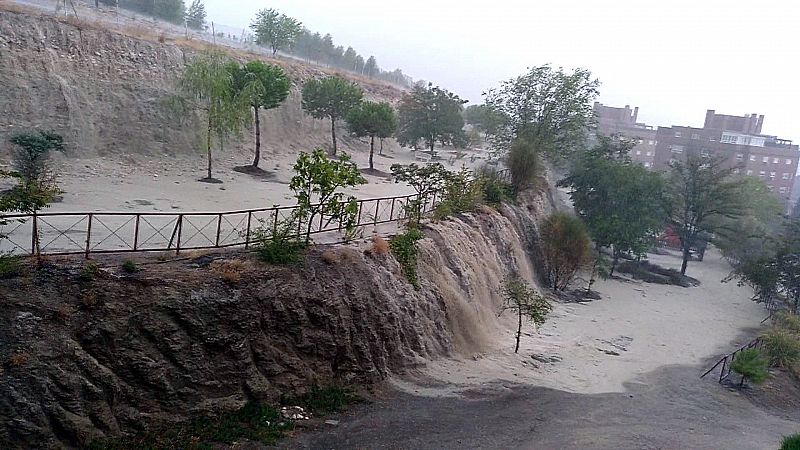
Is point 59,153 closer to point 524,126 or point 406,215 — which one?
point 406,215

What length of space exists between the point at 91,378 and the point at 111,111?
22.9 meters

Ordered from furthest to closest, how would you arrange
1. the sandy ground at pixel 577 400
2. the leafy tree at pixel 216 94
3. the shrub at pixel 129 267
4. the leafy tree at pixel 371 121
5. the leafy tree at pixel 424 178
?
the leafy tree at pixel 371 121, the leafy tree at pixel 216 94, the leafy tree at pixel 424 178, the sandy ground at pixel 577 400, the shrub at pixel 129 267

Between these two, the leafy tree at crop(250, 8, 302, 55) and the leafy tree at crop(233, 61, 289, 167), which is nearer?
the leafy tree at crop(233, 61, 289, 167)

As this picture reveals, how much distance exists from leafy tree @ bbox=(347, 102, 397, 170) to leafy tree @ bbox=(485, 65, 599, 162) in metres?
9.45

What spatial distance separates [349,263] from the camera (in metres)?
16.7

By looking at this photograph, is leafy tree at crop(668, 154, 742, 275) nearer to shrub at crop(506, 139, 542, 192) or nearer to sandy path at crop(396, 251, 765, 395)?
sandy path at crop(396, 251, 765, 395)

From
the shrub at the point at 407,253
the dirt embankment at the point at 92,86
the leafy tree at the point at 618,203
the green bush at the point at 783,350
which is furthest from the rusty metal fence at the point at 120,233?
the leafy tree at the point at 618,203

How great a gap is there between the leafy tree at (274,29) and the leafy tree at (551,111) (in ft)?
92.9

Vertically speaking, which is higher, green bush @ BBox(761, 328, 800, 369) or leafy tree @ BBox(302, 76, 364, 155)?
leafy tree @ BBox(302, 76, 364, 155)

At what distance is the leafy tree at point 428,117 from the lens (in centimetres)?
5341

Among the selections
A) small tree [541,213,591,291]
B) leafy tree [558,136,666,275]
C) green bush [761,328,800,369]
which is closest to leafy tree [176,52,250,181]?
small tree [541,213,591,291]

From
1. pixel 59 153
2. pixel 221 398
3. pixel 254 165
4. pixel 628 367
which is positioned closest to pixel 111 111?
pixel 59 153

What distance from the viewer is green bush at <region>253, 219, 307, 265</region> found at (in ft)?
48.8

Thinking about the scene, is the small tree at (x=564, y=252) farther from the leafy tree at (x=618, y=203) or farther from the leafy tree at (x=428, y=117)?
the leafy tree at (x=428, y=117)
